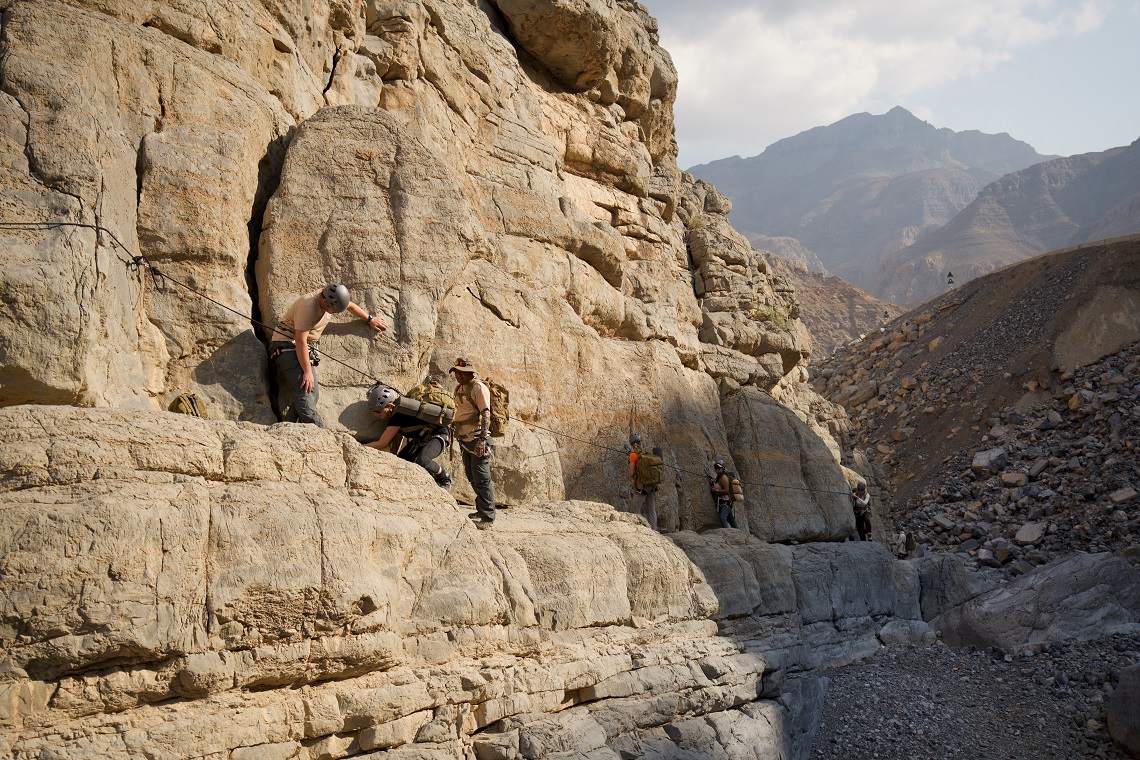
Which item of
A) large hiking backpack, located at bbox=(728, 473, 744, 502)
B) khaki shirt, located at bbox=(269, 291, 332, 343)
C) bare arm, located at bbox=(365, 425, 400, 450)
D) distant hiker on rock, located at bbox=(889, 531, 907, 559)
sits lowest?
distant hiker on rock, located at bbox=(889, 531, 907, 559)

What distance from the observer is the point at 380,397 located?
8352 mm

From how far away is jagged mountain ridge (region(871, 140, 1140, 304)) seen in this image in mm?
87188

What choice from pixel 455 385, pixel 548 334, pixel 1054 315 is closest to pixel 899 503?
pixel 1054 315

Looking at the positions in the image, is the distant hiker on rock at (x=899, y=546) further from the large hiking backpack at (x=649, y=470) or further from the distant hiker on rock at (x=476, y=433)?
the distant hiker on rock at (x=476, y=433)

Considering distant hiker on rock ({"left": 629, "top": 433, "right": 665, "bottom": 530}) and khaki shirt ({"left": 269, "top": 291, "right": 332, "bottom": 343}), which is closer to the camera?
khaki shirt ({"left": 269, "top": 291, "right": 332, "bottom": 343})

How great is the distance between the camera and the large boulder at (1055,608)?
15.1 m

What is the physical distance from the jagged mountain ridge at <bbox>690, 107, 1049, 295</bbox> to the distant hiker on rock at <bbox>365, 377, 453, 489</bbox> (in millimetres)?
103437

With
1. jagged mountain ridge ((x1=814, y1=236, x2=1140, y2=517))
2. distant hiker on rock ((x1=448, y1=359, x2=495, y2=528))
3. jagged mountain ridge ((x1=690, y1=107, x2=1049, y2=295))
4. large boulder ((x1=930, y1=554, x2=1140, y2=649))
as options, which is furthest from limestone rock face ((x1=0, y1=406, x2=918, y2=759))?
jagged mountain ridge ((x1=690, y1=107, x2=1049, y2=295))

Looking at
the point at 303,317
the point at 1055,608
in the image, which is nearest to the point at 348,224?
the point at 303,317

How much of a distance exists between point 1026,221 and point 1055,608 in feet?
308

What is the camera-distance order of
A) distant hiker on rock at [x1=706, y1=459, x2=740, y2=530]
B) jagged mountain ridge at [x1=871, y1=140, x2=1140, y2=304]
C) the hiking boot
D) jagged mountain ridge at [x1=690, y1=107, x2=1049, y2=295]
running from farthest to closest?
jagged mountain ridge at [x1=690, y1=107, x2=1049, y2=295]
jagged mountain ridge at [x1=871, y1=140, x2=1140, y2=304]
distant hiker on rock at [x1=706, y1=459, x2=740, y2=530]
the hiking boot

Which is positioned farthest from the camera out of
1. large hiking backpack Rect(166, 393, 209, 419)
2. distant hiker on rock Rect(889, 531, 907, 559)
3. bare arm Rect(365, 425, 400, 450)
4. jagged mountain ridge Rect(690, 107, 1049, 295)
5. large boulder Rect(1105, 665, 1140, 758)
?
jagged mountain ridge Rect(690, 107, 1049, 295)

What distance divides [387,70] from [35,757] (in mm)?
8976

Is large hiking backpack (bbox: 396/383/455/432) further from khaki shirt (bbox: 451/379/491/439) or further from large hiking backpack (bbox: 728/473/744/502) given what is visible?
large hiking backpack (bbox: 728/473/744/502)
